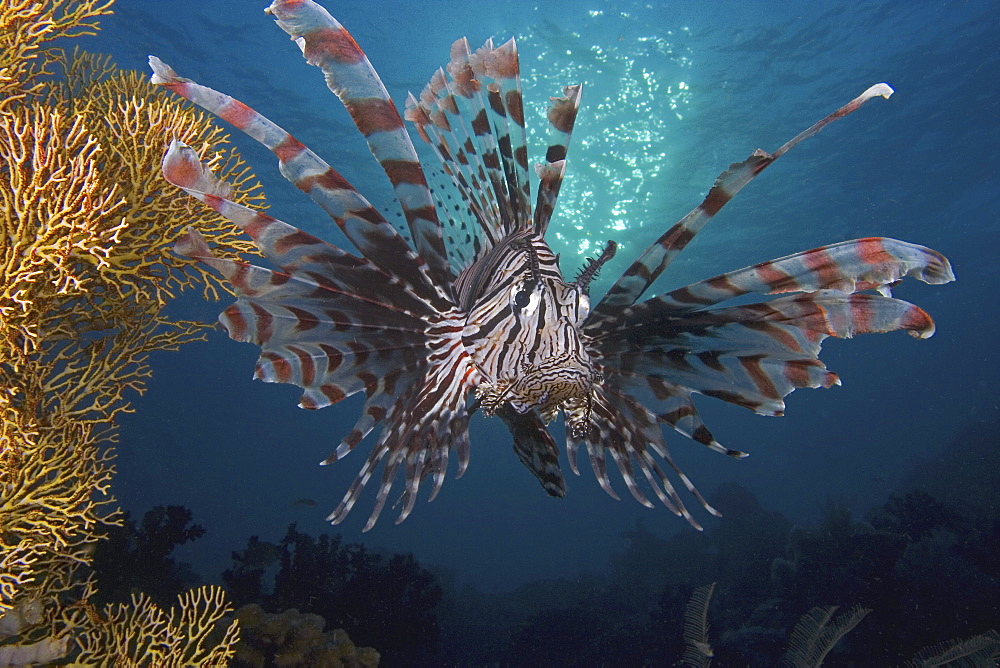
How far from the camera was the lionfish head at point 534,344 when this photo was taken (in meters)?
1.91

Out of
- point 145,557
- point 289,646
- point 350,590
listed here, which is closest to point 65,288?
point 289,646

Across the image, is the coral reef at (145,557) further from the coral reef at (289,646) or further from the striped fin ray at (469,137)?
the striped fin ray at (469,137)

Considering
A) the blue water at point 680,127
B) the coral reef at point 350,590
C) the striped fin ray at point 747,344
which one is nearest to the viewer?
the striped fin ray at point 747,344

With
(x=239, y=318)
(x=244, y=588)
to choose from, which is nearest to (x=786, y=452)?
(x=244, y=588)

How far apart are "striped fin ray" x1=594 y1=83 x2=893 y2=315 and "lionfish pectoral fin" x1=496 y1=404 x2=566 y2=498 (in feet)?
2.32

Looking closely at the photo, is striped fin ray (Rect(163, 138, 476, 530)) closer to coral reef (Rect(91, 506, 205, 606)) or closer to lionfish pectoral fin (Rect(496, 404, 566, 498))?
lionfish pectoral fin (Rect(496, 404, 566, 498))

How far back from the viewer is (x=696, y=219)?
6.20 ft

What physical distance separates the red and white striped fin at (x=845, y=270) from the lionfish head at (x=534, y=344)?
0.55 metres

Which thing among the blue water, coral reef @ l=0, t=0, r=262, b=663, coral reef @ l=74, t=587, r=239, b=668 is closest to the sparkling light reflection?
the blue water

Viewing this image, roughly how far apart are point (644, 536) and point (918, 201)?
19217 millimetres

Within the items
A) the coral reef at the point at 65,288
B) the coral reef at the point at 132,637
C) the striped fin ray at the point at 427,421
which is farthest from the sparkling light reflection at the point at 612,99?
the coral reef at the point at 132,637

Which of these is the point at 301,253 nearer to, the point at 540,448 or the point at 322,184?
the point at 322,184

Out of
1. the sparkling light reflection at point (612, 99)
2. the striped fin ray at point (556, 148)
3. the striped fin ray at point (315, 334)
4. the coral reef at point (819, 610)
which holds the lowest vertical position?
the coral reef at point (819, 610)

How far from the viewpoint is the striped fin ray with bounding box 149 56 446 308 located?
5.24 feet
